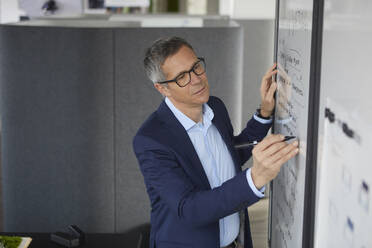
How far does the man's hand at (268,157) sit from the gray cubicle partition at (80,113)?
1909 mm

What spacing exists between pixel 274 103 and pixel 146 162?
0.51 m

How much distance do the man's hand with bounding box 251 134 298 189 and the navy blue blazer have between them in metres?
0.04

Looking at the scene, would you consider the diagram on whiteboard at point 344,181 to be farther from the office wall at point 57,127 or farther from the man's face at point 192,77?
the office wall at point 57,127

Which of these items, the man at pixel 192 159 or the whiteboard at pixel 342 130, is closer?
the whiteboard at pixel 342 130

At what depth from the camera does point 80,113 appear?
326 centimetres

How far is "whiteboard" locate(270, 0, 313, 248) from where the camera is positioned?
140cm

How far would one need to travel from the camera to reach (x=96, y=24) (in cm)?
454

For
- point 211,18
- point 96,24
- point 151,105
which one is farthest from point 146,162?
point 211,18

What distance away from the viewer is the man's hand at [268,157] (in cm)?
139

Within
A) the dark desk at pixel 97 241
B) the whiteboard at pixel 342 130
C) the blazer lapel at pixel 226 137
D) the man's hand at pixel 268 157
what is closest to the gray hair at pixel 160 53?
the blazer lapel at pixel 226 137

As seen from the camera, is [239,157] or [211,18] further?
[211,18]

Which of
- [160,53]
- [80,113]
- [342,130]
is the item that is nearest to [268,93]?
[160,53]

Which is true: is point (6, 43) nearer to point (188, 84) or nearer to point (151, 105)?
point (151, 105)

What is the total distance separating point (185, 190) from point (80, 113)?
1814 mm
